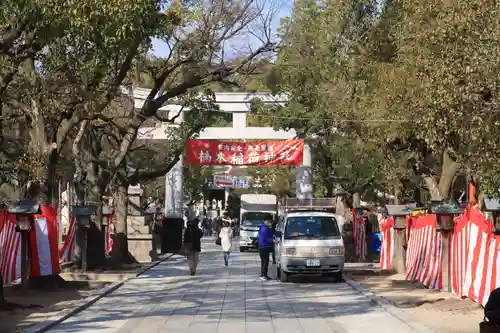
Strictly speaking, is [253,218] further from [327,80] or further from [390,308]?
[390,308]

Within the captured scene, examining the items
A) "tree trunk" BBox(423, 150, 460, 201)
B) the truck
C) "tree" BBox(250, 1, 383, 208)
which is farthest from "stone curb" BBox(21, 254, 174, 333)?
the truck

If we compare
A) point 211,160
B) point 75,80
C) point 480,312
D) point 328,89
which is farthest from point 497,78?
point 211,160

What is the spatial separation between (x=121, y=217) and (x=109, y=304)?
1513 cm

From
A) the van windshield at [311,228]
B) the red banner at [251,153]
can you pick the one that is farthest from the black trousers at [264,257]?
the red banner at [251,153]

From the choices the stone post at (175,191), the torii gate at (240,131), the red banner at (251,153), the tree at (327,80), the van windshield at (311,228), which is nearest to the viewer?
the van windshield at (311,228)

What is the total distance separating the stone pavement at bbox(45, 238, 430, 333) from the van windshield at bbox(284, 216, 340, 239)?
1.36m

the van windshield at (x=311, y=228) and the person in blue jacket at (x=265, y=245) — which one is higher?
the van windshield at (x=311, y=228)

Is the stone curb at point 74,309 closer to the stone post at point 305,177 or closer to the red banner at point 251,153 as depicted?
the red banner at point 251,153

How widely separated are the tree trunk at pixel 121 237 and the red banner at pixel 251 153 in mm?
5707

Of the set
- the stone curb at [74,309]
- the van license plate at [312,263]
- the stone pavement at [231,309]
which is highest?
the van license plate at [312,263]

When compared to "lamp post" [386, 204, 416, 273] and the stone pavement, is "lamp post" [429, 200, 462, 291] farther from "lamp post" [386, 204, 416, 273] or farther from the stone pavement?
"lamp post" [386, 204, 416, 273]

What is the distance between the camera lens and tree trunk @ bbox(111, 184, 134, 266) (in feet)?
101

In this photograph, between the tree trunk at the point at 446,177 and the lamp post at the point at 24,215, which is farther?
the tree trunk at the point at 446,177

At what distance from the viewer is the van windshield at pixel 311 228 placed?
79.9 feet
